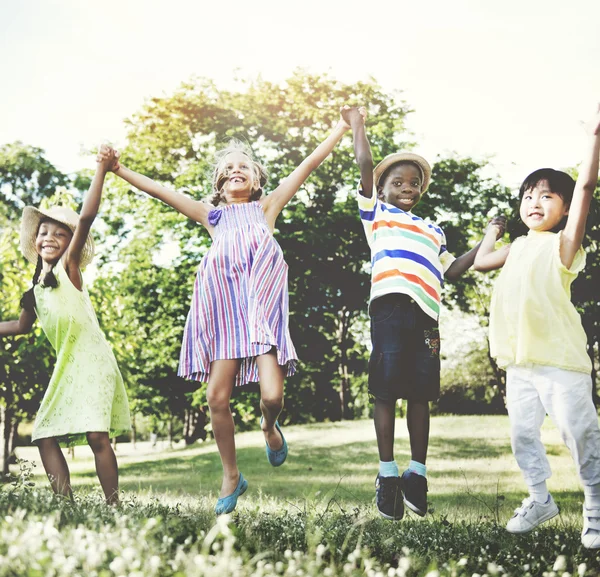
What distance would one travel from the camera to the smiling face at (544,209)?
4.32 m

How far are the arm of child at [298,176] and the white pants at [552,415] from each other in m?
1.89

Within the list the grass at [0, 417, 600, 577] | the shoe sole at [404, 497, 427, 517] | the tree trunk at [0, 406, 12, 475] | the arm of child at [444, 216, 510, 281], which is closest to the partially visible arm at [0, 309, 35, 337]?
the grass at [0, 417, 600, 577]

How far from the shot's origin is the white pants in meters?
3.89

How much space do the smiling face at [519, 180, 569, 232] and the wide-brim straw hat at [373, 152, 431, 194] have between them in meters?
0.78

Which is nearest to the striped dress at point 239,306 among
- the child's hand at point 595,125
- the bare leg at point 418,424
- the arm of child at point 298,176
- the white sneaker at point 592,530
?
the arm of child at point 298,176

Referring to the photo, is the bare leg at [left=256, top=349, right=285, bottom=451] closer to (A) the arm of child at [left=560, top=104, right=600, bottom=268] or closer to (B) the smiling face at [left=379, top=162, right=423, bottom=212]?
(B) the smiling face at [left=379, top=162, right=423, bottom=212]

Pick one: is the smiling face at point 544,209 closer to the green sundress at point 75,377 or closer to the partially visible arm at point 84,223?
the partially visible arm at point 84,223

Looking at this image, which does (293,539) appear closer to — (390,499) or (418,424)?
(390,499)

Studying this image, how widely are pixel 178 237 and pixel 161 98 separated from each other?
3802 mm

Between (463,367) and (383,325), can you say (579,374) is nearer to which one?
(383,325)

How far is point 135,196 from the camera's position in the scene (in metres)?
20.5

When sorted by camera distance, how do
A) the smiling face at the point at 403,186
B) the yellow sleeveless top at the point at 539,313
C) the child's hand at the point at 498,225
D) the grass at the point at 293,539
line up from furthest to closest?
the smiling face at the point at 403,186, the child's hand at the point at 498,225, the yellow sleeveless top at the point at 539,313, the grass at the point at 293,539

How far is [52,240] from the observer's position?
5039 mm

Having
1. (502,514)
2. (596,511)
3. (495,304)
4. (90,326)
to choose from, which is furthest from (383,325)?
(502,514)
